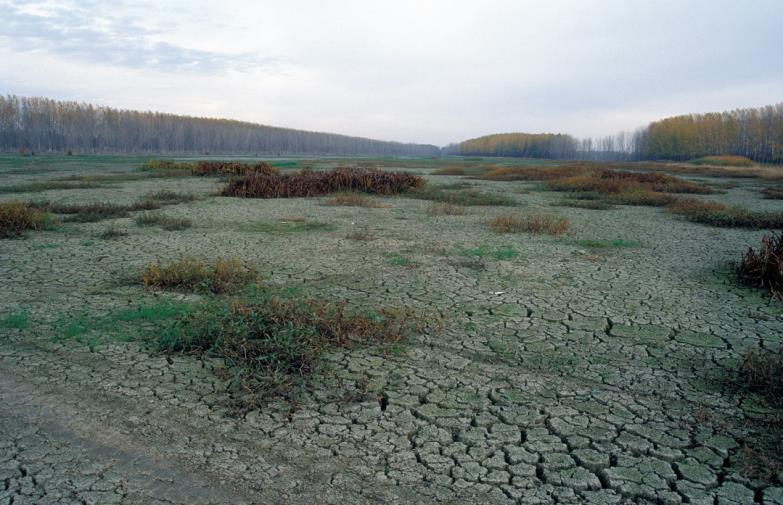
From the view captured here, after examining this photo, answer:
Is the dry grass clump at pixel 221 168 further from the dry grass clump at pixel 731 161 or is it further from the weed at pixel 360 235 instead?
the dry grass clump at pixel 731 161

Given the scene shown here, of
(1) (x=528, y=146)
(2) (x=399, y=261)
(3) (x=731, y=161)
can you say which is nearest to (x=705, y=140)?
(3) (x=731, y=161)

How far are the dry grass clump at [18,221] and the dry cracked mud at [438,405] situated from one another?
8.36 ft

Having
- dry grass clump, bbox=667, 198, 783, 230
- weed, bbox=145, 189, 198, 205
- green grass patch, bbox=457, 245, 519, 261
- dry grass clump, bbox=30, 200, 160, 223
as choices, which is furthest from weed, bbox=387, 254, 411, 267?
weed, bbox=145, 189, 198, 205

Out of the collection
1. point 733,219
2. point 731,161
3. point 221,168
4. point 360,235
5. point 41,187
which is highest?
point 731,161

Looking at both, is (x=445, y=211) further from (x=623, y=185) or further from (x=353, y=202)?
(x=623, y=185)

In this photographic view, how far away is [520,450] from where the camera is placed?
3.13 metres

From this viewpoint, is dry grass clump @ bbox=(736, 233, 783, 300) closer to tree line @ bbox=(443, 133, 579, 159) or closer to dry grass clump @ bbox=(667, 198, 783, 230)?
dry grass clump @ bbox=(667, 198, 783, 230)

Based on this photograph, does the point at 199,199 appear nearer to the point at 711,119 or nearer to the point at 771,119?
the point at 771,119

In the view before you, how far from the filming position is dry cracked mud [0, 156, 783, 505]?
9.16ft

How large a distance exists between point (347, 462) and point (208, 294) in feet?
11.9

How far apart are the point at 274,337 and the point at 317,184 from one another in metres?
14.8

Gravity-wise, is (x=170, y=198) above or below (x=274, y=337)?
above

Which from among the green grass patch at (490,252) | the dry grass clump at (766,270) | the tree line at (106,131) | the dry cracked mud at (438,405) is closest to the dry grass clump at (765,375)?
the dry cracked mud at (438,405)

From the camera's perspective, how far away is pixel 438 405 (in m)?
3.68
